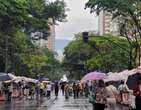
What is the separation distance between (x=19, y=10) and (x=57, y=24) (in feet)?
72.2

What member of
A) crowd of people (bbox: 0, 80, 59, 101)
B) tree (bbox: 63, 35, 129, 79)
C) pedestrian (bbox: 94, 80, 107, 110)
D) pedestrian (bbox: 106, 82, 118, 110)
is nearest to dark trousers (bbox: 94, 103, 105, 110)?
pedestrian (bbox: 94, 80, 107, 110)

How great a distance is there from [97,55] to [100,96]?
78.3 m

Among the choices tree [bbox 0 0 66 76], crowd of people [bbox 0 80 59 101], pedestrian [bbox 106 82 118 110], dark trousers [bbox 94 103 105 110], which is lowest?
dark trousers [bbox 94 103 105 110]

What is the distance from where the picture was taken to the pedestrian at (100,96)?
24.0 m

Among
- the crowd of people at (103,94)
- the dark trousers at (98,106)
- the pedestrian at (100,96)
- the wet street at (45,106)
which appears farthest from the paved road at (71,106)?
the pedestrian at (100,96)

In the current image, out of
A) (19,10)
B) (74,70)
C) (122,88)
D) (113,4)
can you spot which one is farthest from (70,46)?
(122,88)

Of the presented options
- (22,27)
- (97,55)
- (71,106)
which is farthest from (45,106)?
(97,55)

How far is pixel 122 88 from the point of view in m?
32.1

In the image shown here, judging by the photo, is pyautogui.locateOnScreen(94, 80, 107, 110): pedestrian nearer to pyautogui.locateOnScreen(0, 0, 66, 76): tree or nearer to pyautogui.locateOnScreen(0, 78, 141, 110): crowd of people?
pyautogui.locateOnScreen(0, 78, 141, 110): crowd of people

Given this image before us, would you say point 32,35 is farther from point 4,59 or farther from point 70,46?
point 70,46

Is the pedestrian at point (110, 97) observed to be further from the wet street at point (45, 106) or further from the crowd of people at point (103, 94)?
the wet street at point (45, 106)

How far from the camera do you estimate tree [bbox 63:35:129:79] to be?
276 feet

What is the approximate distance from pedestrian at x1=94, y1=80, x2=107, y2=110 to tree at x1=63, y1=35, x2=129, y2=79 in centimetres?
3139

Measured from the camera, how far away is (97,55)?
103 meters
